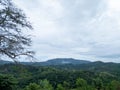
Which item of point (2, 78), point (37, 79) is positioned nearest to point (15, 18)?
point (2, 78)

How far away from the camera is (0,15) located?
10484 millimetres

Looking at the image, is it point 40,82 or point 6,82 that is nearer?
point 6,82

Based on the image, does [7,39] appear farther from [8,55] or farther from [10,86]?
[10,86]

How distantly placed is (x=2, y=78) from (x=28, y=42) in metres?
18.5

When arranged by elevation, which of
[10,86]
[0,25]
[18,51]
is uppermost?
[0,25]

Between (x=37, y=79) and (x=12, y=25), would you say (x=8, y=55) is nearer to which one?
(x=12, y=25)

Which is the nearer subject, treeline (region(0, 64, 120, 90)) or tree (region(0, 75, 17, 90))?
treeline (region(0, 64, 120, 90))

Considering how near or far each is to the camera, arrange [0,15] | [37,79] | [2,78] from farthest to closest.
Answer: [37,79] < [2,78] < [0,15]

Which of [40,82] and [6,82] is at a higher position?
[6,82]

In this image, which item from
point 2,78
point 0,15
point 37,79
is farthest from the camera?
point 37,79

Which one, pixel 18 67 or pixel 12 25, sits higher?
pixel 12 25

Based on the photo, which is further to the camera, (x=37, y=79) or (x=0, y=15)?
(x=37, y=79)

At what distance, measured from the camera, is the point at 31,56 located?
11.0 m

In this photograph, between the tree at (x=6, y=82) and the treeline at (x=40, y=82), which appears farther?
the tree at (x=6, y=82)
